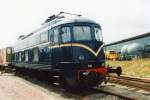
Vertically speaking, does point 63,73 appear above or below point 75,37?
below

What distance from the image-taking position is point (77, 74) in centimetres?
1200

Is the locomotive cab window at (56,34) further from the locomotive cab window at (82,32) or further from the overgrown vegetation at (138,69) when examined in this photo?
the overgrown vegetation at (138,69)

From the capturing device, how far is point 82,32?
42.0 feet

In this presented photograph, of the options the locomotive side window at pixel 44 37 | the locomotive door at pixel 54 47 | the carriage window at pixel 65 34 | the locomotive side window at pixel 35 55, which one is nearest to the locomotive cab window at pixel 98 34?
the carriage window at pixel 65 34

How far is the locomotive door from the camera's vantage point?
13.1m

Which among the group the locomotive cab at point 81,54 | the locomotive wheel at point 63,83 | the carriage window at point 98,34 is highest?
the carriage window at point 98,34

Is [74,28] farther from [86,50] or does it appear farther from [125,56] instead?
[125,56]

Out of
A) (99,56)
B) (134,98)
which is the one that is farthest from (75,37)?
(134,98)

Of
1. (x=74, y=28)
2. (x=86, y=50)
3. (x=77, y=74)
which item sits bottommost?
(x=77, y=74)

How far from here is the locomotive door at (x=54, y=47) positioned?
13133 millimetres

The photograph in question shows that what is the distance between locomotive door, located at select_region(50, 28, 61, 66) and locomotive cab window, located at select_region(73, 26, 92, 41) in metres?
0.95

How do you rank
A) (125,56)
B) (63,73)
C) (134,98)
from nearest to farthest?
(134,98)
(63,73)
(125,56)

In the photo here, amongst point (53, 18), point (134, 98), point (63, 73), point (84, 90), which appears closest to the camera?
point (134, 98)

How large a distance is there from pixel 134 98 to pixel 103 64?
2734 millimetres
